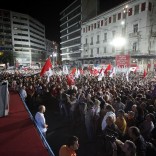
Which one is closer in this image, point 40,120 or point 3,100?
point 40,120

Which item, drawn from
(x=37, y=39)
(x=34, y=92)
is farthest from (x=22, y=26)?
(x=34, y=92)

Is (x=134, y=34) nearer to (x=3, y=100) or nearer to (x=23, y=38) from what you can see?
(x=3, y=100)

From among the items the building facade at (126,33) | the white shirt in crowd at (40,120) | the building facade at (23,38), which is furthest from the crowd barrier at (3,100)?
the building facade at (23,38)

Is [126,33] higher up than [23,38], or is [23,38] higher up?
[23,38]

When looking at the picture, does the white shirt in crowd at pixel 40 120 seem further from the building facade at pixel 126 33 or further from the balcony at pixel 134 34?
the balcony at pixel 134 34

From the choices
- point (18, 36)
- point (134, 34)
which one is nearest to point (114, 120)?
point (134, 34)

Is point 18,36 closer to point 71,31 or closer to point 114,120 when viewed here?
point 71,31

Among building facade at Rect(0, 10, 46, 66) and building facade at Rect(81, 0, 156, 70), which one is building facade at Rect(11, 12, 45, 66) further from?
building facade at Rect(81, 0, 156, 70)

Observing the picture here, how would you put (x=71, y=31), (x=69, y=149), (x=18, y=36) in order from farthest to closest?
(x=18, y=36) < (x=71, y=31) < (x=69, y=149)

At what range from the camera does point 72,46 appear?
252 ft

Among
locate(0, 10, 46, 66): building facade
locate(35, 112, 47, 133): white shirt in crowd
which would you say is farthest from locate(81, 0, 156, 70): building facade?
locate(0, 10, 46, 66): building facade

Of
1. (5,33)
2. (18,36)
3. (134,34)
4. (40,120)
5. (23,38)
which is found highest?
(5,33)

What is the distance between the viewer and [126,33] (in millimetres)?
39531

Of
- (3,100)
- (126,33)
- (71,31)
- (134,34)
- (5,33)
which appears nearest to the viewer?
(3,100)
